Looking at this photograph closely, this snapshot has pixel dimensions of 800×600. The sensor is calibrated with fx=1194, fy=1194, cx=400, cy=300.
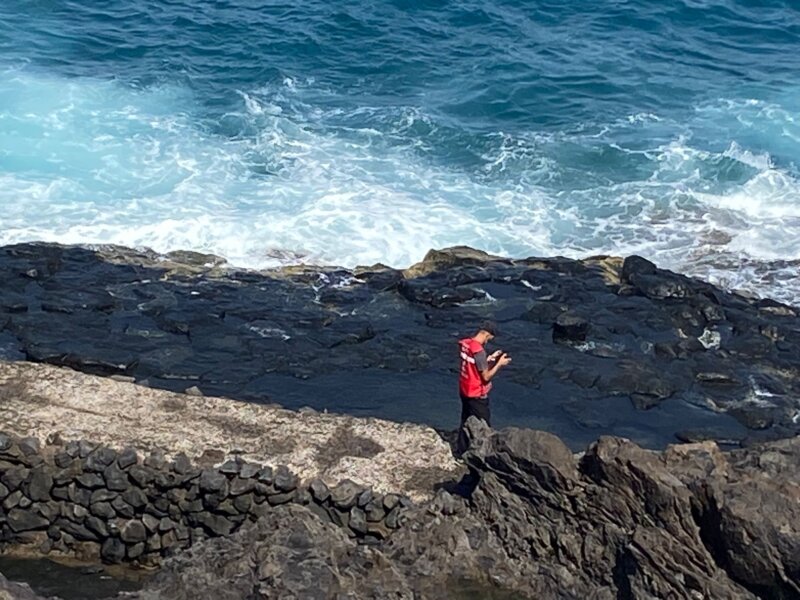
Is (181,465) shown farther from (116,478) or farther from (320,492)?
(320,492)

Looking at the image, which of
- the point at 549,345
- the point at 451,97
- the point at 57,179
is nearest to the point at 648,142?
the point at 451,97

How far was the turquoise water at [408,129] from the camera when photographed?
101ft

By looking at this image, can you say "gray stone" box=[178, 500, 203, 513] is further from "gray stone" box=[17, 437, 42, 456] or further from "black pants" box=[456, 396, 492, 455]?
"black pants" box=[456, 396, 492, 455]

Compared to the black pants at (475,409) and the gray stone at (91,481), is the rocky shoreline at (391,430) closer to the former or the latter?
the gray stone at (91,481)

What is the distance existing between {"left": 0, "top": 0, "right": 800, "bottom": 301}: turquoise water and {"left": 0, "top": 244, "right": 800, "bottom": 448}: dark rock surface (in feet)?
10.4

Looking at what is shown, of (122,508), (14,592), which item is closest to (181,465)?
(122,508)

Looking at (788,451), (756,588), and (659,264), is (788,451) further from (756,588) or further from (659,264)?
(659,264)

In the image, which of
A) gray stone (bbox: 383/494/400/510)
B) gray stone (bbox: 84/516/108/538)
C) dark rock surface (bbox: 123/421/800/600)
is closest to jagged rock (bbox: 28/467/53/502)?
gray stone (bbox: 84/516/108/538)

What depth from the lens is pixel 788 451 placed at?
15562 mm

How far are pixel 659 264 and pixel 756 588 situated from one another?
56.4 ft

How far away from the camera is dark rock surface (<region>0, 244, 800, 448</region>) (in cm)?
2141

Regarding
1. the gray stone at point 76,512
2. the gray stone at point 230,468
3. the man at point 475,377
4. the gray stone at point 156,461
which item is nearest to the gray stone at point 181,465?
the gray stone at point 156,461

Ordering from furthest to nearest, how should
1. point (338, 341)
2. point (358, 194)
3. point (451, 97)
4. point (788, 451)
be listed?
point (451, 97)
point (358, 194)
point (338, 341)
point (788, 451)

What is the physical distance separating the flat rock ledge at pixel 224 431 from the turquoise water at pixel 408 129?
1130 cm
